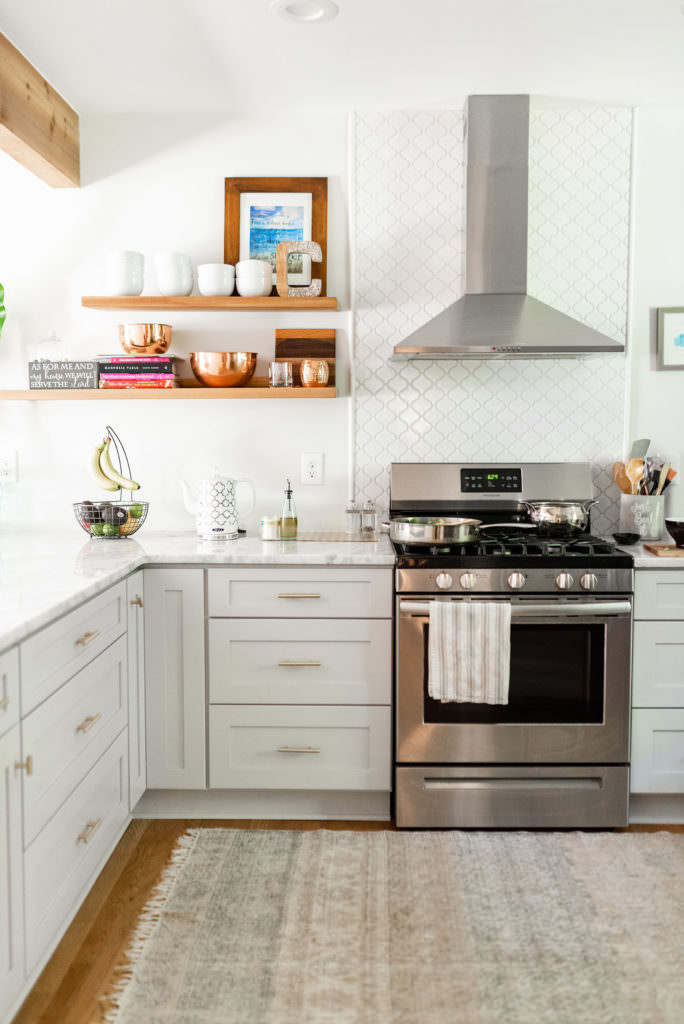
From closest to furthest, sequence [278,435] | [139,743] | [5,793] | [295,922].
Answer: [5,793], [295,922], [139,743], [278,435]

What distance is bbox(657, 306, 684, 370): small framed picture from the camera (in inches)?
123

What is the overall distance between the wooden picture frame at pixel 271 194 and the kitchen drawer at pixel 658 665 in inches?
65.3

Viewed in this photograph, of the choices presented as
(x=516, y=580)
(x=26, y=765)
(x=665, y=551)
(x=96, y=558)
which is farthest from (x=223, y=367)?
(x=26, y=765)

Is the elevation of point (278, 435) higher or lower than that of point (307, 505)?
higher

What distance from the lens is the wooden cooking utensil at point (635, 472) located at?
3020mm

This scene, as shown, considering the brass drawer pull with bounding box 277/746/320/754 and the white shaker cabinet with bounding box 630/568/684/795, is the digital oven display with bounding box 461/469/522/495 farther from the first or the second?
the brass drawer pull with bounding box 277/746/320/754

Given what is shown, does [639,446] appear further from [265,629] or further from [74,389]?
[74,389]

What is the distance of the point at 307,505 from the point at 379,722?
3.08 feet

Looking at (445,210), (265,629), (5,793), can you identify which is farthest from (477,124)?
(5,793)

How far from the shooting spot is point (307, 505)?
3.24 m

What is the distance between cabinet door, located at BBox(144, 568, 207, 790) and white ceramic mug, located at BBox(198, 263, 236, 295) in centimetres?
104

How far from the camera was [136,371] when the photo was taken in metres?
3.04

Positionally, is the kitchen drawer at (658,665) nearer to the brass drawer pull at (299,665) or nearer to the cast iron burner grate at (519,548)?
the cast iron burner grate at (519,548)

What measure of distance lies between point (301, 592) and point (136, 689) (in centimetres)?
57
